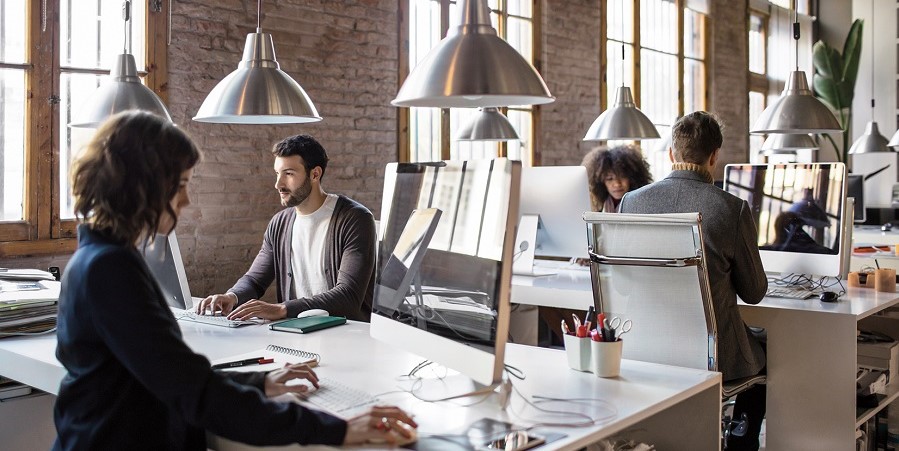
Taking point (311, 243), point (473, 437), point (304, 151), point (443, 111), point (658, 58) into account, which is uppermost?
point (658, 58)

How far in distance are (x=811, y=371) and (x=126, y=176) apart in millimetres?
2533

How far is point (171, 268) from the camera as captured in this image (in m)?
2.76

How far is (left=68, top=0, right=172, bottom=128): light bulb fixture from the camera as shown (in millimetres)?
2965

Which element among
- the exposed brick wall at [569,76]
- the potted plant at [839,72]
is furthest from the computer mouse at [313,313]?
the potted plant at [839,72]

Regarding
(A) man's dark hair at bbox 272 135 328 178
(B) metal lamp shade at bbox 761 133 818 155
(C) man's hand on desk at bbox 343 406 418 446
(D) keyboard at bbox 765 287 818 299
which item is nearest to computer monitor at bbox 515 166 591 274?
(D) keyboard at bbox 765 287 818 299

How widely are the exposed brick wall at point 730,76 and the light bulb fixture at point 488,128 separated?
462 cm

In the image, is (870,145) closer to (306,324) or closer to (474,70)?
(306,324)

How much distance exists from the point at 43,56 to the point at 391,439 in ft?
10.4

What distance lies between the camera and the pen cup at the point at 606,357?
2.11 m

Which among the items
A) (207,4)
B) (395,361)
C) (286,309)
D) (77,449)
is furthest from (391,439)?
(207,4)

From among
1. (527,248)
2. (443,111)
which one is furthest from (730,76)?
(527,248)

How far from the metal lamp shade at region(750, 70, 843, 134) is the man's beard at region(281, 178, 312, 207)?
7.25ft

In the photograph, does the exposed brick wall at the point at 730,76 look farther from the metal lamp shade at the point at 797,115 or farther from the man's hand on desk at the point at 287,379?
the man's hand on desk at the point at 287,379

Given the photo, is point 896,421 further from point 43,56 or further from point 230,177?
point 43,56
